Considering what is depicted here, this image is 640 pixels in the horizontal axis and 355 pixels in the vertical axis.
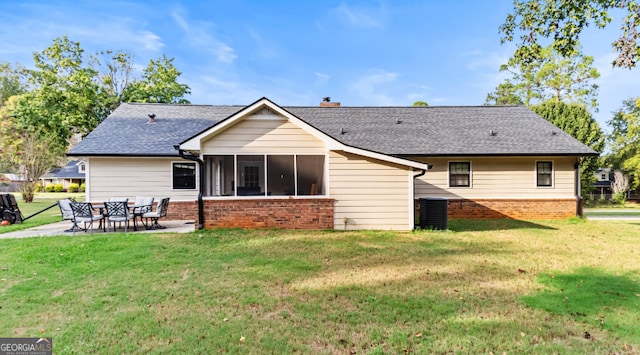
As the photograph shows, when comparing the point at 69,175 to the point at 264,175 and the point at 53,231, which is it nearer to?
the point at 53,231

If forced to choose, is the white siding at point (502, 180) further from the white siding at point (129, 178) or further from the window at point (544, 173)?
the white siding at point (129, 178)

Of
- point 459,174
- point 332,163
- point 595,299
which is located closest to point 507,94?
point 459,174

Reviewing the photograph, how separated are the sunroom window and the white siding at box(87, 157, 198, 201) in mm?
1844

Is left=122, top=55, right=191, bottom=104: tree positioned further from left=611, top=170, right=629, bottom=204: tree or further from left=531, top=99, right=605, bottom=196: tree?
left=611, top=170, right=629, bottom=204: tree

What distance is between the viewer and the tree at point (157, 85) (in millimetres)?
21922

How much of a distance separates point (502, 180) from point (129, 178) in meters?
15.5

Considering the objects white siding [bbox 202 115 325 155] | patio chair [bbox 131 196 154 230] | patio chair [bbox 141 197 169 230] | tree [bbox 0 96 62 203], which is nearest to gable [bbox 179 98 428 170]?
white siding [bbox 202 115 325 155]

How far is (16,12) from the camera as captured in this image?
1355cm

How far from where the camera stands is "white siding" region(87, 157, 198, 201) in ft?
38.8

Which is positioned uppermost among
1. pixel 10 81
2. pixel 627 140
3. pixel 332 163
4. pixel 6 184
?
pixel 10 81

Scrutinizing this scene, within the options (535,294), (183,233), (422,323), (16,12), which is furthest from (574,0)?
(16,12)

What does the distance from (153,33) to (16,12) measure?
5714mm

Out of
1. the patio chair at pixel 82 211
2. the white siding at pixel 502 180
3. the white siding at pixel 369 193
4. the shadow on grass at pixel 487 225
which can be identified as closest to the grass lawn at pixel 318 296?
the patio chair at pixel 82 211

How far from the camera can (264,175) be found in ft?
35.4
